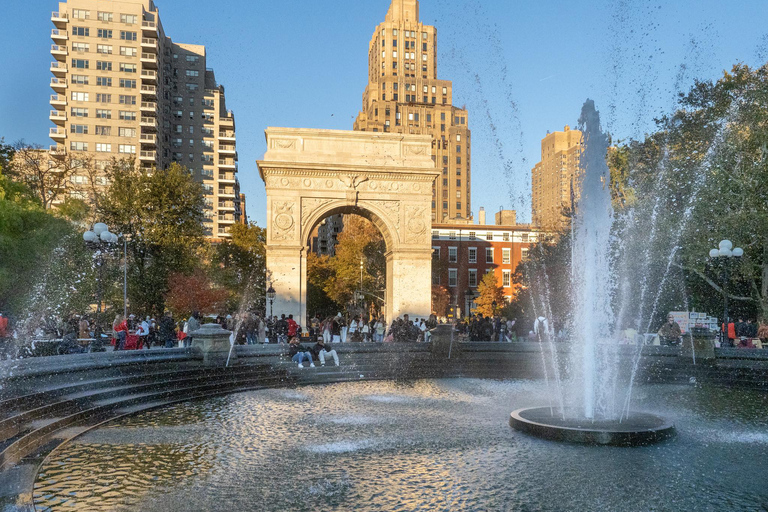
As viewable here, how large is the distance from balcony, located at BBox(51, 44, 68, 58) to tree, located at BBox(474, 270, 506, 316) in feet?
145

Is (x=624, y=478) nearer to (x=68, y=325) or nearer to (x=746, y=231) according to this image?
(x=68, y=325)

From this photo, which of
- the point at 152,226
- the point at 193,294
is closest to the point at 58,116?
the point at 193,294

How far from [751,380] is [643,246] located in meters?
16.6

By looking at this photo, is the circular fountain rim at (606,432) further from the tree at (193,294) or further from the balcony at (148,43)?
the balcony at (148,43)

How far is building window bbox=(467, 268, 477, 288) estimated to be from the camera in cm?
6366

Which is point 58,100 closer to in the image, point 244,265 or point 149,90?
point 149,90

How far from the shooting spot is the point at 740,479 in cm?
654

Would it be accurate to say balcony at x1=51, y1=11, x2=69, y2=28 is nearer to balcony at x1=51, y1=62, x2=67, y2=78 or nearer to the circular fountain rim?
balcony at x1=51, y1=62, x2=67, y2=78

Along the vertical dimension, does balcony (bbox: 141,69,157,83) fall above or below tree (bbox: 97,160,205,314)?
above

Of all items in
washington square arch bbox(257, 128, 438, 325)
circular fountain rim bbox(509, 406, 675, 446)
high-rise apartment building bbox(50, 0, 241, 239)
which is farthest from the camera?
high-rise apartment building bbox(50, 0, 241, 239)

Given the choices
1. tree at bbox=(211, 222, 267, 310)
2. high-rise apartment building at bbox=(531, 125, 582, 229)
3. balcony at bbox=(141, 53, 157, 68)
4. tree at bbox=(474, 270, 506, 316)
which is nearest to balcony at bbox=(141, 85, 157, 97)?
balcony at bbox=(141, 53, 157, 68)

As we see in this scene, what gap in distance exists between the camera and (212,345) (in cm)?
1506

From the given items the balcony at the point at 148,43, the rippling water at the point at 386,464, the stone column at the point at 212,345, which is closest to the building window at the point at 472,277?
the balcony at the point at 148,43

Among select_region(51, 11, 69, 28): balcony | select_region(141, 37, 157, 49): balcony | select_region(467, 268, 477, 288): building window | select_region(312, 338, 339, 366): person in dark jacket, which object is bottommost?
select_region(312, 338, 339, 366): person in dark jacket
